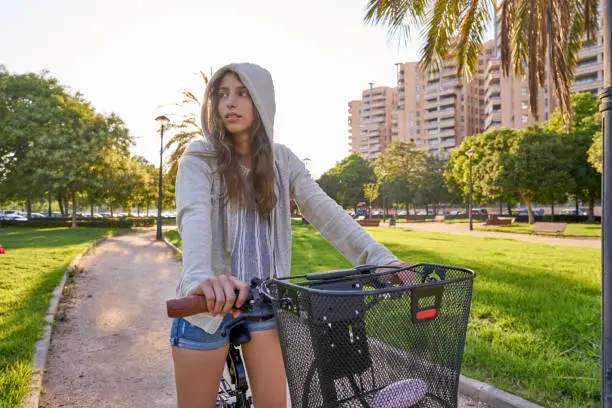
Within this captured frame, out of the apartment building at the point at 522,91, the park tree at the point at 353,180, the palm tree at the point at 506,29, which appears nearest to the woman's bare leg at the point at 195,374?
the palm tree at the point at 506,29

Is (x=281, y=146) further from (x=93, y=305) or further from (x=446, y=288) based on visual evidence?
(x=93, y=305)

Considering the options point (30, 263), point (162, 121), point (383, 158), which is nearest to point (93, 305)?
point (30, 263)

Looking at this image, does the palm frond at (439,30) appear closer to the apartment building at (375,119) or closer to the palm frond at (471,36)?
the palm frond at (471,36)

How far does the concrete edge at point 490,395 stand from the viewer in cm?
348

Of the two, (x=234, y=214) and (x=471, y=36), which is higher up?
(x=471, y=36)

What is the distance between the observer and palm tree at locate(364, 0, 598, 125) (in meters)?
7.02

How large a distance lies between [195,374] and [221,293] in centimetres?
48

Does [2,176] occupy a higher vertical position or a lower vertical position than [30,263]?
higher

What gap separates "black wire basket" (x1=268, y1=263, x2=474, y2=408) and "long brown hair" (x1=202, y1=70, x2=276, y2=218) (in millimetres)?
543

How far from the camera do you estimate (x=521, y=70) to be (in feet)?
27.7

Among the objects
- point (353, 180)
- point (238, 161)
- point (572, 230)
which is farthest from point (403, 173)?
point (238, 161)

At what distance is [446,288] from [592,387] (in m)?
3.31

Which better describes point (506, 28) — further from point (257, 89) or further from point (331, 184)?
point (331, 184)

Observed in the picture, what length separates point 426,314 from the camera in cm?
129
